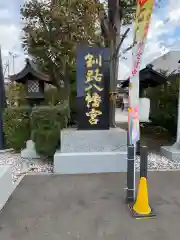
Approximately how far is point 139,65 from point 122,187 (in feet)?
7.87

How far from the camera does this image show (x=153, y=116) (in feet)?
32.6

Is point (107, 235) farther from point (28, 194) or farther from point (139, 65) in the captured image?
point (139, 65)

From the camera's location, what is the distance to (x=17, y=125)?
6949 mm

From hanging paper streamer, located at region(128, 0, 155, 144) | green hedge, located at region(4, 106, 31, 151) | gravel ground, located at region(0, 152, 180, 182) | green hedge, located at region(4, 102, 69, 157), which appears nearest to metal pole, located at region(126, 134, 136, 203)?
hanging paper streamer, located at region(128, 0, 155, 144)

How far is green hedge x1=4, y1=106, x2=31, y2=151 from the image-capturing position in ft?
22.7

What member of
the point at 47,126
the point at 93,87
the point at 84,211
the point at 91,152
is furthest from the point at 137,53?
the point at 47,126

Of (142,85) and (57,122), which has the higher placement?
(142,85)

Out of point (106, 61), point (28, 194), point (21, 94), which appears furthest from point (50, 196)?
point (21, 94)

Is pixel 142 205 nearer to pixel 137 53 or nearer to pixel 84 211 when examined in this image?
pixel 84 211

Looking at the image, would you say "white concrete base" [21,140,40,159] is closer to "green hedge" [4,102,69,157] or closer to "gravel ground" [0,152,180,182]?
"gravel ground" [0,152,180,182]

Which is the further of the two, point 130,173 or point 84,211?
point 130,173

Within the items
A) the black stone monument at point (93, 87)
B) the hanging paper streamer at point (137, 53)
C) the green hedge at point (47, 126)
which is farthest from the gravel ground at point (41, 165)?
the hanging paper streamer at point (137, 53)

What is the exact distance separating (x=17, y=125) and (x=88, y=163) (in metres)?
→ 2.94

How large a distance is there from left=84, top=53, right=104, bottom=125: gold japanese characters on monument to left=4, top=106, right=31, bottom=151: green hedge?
7.70 feet
